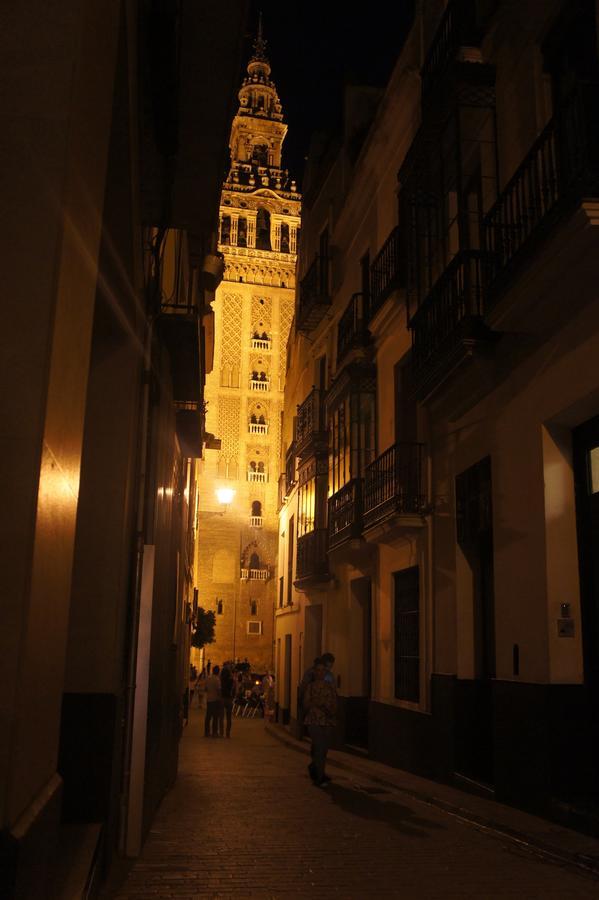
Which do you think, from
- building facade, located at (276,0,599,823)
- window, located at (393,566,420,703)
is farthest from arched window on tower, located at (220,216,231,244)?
window, located at (393,566,420,703)

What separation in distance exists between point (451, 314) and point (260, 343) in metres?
47.0

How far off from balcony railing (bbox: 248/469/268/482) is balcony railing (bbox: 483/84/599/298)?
45.4m

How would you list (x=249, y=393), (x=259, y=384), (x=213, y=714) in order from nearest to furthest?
1. (x=213, y=714)
2. (x=249, y=393)
3. (x=259, y=384)

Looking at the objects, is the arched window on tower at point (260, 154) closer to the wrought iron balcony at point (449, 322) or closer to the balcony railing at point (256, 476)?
the balcony railing at point (256, 476)

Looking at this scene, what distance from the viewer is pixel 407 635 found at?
1370cm

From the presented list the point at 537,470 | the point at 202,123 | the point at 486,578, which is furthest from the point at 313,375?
the point at 202,123

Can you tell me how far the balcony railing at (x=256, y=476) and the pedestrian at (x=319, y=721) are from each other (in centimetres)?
4378

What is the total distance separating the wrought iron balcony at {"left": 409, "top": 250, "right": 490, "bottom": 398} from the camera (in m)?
9.76

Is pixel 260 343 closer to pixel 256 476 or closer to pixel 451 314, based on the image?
pixel 256 476

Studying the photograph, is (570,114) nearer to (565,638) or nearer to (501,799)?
(565,638)

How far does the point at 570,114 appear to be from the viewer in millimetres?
7645

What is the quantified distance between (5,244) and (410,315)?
11.5 m

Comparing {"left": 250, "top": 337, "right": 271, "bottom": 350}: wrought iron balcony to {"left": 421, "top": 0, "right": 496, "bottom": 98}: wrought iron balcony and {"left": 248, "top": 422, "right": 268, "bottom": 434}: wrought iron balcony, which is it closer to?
{"left": 248, "top": 422, "right": 268, "bottom": 434}: wrought iron balcony

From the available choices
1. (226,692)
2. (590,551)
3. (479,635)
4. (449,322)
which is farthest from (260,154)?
(590,551)
